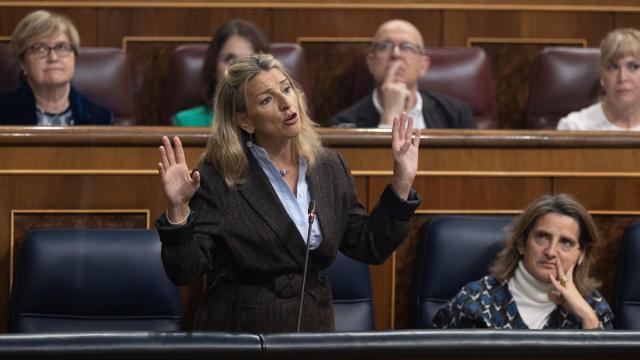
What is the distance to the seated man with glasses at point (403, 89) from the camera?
1.65 metres

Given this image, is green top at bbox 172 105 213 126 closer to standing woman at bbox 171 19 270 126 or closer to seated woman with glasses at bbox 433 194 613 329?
standing woman at bbox 171 19 270 126

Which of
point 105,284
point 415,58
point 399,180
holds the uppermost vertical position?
point 415,58

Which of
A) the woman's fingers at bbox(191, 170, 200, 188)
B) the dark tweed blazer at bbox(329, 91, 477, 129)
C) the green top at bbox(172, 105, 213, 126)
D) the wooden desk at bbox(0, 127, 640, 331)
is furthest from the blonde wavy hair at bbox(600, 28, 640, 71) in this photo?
the woman's fingers at bbox(191, 170, 200, 188)

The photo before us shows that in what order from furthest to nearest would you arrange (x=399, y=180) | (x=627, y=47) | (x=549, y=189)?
(x=627, y=47) < (x=549, y=189) < (x=399, y=180)

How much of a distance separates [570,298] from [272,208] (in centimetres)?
36

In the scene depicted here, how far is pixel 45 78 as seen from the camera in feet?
5.24

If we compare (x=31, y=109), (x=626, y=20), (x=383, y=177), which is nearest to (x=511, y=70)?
(x=626, y=20)

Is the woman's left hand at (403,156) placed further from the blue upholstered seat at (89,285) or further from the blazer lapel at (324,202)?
the blue upholstered seat at (89,285)

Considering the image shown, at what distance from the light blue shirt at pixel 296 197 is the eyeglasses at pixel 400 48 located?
0.61 metres

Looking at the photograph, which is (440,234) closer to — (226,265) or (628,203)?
(628,203)

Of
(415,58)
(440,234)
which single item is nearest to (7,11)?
(415,58)

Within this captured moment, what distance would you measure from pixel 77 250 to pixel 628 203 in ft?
1.93

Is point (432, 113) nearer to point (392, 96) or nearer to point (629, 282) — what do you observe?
point (392, 96)

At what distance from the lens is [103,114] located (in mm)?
1631
